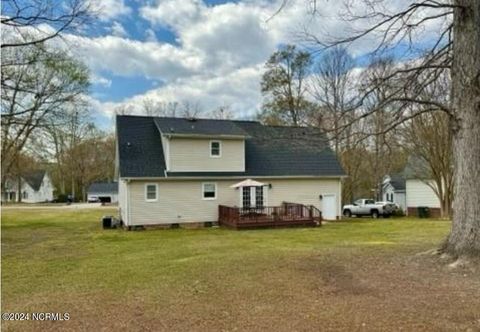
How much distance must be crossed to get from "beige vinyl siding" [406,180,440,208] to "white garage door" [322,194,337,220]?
11735 mm

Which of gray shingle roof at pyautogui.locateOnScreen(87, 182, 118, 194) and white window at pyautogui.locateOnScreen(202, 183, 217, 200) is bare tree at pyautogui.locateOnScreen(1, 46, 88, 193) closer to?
white window at pyautogui.locateOnScreen(202, 183, 217, 200)

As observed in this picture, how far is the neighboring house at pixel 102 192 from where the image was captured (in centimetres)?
6028

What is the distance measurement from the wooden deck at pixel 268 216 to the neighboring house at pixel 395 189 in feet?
65.8

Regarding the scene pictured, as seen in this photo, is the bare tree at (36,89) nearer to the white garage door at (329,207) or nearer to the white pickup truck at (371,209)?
the white garage door at (329,207)

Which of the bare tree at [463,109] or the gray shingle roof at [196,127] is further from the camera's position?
the gray shingle roof at [196,127]

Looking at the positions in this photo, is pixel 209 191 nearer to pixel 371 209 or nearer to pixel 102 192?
pixel 371 209

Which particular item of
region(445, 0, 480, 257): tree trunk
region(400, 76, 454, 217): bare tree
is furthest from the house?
region(445, 0, 480, 257): tree trunk

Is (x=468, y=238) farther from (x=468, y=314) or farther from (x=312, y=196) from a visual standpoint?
(x=312, y=196)

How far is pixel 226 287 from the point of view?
761 cm

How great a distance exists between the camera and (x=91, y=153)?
58.6 metres

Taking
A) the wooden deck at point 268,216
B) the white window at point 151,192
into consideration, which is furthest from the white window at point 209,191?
the white window at point 151,192

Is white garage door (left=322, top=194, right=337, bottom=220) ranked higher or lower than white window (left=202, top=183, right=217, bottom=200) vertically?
lower

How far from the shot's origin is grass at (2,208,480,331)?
5.75m

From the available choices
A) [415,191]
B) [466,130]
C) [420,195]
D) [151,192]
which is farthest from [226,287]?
[415,191]
